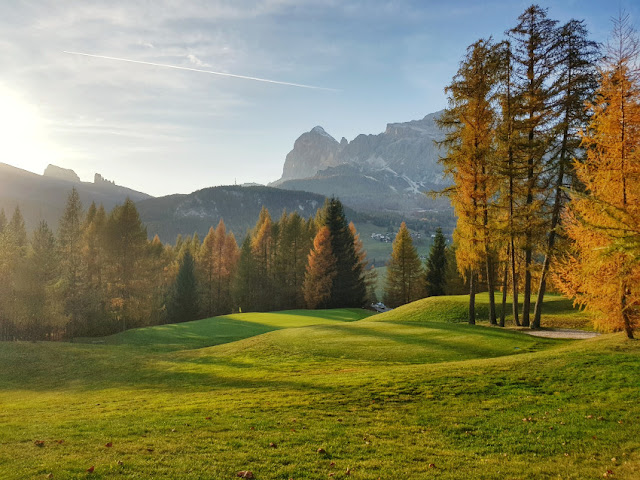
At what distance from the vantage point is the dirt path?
23516mm

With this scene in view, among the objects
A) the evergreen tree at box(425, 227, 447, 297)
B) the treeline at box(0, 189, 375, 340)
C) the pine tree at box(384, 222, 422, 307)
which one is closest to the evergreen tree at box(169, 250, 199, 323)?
the treeline at box(0, 189, 375, 340)

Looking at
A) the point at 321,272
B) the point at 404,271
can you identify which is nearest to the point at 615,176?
the point at 321,272

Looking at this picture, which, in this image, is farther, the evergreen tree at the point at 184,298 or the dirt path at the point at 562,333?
the evergreen tree at the point at 184,298

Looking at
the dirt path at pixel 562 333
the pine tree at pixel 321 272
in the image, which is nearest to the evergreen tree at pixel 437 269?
the pine tree at pixel 321 272

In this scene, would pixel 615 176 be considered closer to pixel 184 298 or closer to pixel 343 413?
pixel 343 413

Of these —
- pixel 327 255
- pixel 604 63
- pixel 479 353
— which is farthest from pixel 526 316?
pixel 327 255

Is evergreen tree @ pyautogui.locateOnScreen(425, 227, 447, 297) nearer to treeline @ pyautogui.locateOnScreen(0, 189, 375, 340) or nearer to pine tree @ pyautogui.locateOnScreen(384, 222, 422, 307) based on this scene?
pine tree @ pyautogui.locateOnScreen(384, 222, 422, 307)

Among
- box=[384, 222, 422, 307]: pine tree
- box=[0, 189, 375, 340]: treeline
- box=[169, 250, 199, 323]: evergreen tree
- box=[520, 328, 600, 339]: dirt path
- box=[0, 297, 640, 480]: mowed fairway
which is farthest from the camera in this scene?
box=[384, 222, 422, 307]: pine tree

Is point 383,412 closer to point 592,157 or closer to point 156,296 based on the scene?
point 592,157

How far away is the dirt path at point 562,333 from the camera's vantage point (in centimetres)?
2352

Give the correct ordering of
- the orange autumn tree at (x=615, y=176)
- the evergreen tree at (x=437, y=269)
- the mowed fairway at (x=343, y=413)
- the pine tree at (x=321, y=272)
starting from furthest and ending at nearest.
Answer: the evergreen tree at (x=437, y=269) → the pine tree at (x=321, y=272) → the orange autumn tree at (x=615, y=176) → the mowed fairway at (x=343, y=413)

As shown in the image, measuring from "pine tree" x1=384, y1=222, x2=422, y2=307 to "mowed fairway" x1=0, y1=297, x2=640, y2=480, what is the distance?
4624 cm

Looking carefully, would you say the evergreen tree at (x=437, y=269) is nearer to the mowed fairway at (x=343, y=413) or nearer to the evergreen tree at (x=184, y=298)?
the evergreen tree at (x=184, y=298)

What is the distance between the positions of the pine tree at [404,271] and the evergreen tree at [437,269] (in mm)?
3126
